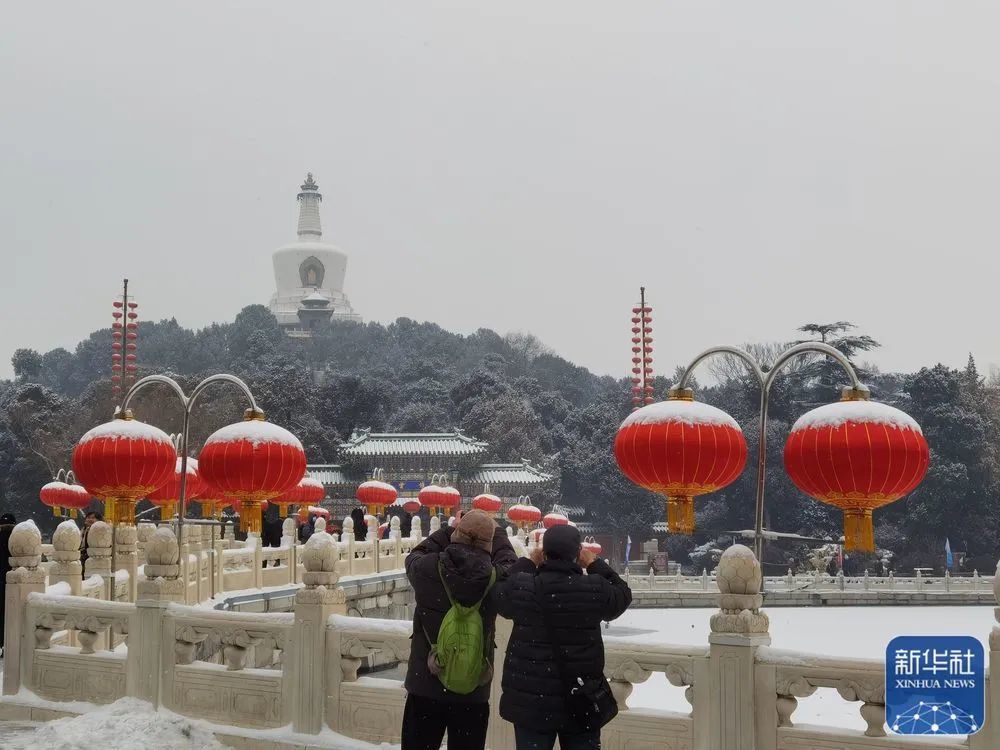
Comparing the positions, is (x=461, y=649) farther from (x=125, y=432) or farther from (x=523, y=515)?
(x=523, y=515)

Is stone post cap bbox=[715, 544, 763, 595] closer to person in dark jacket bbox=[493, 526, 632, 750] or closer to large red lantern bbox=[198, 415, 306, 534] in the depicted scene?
person in dark jacket bbox=[493, 526, 632, 750]

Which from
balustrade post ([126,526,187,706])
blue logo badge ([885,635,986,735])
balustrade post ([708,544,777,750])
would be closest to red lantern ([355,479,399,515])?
balustrade post ([126,526,187,706])

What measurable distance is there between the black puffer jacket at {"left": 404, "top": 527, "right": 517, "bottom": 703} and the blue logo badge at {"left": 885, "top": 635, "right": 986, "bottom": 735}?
1.96 m

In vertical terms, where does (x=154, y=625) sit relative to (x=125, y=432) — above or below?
below

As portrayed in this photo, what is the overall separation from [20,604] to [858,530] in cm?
627

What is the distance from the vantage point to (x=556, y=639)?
17.7 ft

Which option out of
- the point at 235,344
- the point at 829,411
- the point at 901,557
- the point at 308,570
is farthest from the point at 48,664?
the point at 235,344

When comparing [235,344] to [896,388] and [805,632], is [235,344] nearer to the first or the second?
[896,388]

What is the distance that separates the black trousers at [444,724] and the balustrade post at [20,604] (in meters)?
4.36

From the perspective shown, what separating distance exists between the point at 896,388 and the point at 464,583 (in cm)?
7525

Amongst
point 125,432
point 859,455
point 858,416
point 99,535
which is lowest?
point 99,535

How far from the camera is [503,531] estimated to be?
598 centimetres

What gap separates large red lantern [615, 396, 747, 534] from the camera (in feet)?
32.2

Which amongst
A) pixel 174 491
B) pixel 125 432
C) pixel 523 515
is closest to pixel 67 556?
pixel 125 432
